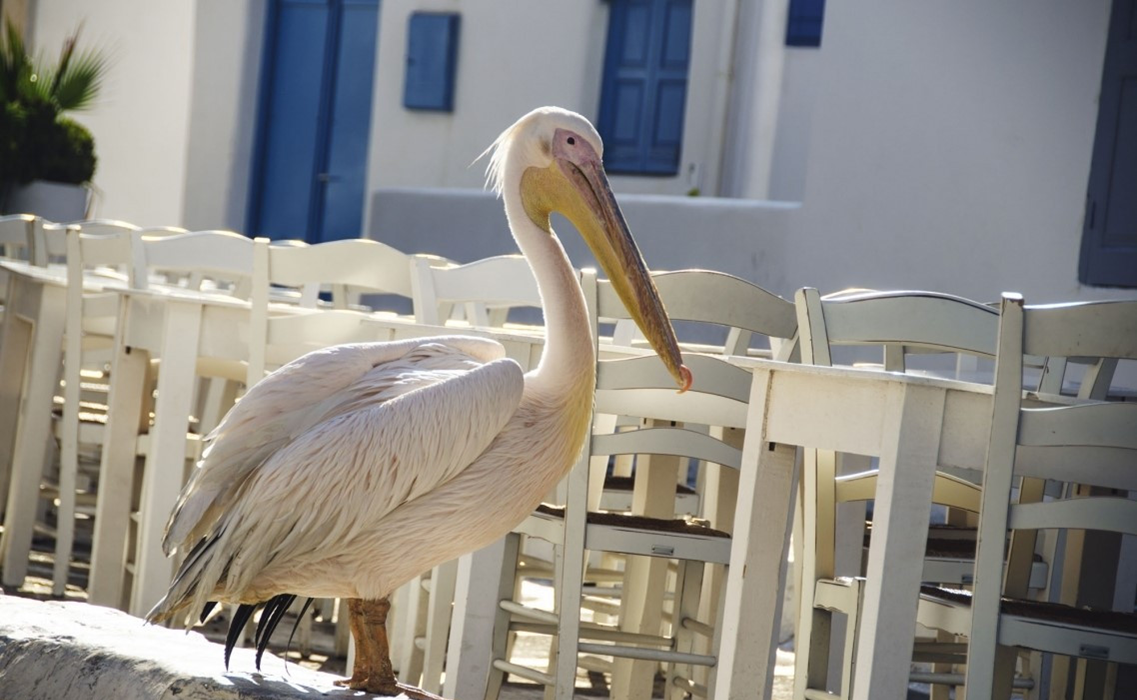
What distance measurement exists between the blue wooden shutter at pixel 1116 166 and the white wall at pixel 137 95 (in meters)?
10.0

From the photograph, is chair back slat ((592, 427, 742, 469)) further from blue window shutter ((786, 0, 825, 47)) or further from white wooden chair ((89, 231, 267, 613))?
blue window shutter ((786, 0, 825, 47))

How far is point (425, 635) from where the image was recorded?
423cm

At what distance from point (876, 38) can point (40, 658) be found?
21.0ft

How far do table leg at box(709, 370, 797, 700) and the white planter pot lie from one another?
849 centimetres

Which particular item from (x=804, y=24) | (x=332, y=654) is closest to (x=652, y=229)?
(x=804, y=24)

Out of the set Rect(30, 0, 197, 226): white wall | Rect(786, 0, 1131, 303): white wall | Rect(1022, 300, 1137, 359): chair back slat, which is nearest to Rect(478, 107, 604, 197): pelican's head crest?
Rect(1022, 300, 1137, 359): chair back slat

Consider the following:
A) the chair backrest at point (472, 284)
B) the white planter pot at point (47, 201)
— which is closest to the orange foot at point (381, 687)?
the chair backrest at point (472, 284)

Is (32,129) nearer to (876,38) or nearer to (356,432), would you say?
(876,38)

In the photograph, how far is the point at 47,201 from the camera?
33.8 ft

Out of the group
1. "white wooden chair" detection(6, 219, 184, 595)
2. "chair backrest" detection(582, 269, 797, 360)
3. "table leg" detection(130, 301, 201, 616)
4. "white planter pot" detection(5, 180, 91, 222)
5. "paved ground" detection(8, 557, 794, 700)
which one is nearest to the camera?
"chair backrest" detection(582, 269, 797, 360)

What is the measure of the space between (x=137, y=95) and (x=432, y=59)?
538cm

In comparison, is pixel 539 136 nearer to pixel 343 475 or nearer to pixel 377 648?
pixel 343 475

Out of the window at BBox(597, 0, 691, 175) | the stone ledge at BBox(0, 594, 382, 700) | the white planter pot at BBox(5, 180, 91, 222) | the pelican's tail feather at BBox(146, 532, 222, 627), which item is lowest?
the stone ledge at BBox(0, 594, 382, 700)

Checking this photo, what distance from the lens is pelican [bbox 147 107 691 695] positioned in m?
2.67
